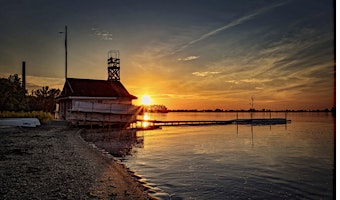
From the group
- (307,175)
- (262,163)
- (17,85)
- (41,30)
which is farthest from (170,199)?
(17,85)

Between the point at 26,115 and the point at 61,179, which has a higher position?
the point at 26,115

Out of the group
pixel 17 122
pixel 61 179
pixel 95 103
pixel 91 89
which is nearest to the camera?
pixel 61 179

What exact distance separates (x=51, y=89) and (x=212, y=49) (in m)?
41.9

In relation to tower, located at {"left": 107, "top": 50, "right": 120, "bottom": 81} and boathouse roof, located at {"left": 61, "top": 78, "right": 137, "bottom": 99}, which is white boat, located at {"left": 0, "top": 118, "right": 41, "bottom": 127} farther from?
tower, located at {"left": 107, "top": 50, "right": 120, "bottom": 81}

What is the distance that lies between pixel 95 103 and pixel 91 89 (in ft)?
13.0

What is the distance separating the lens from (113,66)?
40.8 metres

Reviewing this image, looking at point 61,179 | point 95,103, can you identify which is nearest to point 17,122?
point 95,103

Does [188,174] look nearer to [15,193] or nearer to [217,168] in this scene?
[217,168]

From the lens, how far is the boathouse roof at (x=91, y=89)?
30250 mm

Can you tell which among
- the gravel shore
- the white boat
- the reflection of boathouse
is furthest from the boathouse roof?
the gravel shore

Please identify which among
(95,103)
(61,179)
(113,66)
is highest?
(113,66)

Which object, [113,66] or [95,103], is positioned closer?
[95,103]

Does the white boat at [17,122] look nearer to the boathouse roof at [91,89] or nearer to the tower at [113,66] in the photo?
the boathouse roof at [91,89]

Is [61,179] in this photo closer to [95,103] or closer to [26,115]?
[95,103]
